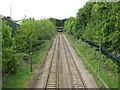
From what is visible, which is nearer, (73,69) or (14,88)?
(14,88)

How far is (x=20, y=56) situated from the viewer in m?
18.4

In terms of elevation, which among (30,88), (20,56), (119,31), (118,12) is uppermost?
(118,12)

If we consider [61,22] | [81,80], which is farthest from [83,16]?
[61,22]

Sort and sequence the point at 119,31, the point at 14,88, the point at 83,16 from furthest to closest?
the point at 83,16, the point at 119,31, the point at 14,88

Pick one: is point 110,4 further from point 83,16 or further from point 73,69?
point 83,16

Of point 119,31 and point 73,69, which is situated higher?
point 119,31

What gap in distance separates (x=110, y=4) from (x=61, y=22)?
140296mm

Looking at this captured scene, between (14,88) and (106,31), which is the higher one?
(106,31)

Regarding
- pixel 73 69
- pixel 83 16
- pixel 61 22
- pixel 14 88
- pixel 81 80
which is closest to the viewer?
pixel 14 88

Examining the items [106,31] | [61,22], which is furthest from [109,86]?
[61,22]

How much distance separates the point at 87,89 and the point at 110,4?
37.6 ft

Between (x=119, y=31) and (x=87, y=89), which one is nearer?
(x=87, y=89)

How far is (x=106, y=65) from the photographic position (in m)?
20.5

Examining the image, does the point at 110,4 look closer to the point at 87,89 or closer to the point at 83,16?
the point at 87,89
